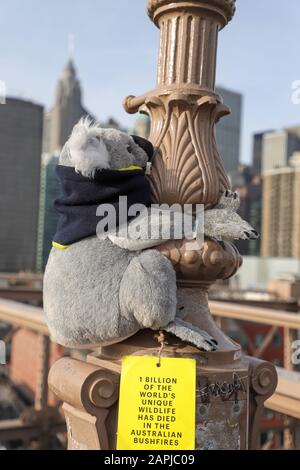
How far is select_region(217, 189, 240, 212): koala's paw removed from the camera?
182cm

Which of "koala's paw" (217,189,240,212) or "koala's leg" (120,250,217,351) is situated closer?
"koala's leg" (120,250,217,351)

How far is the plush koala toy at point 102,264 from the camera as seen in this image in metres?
1.61

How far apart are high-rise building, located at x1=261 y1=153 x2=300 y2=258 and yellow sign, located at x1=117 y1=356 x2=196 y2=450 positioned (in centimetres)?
7745

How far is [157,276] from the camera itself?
160 centimetres

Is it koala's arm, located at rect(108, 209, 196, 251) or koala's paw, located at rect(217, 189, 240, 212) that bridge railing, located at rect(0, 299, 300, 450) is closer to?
koala's paw, located at rect(217, 189, 240, 212)

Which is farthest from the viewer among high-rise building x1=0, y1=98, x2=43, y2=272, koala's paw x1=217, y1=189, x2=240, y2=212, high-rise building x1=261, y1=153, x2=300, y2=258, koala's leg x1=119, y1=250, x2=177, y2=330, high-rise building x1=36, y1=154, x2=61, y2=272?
high-rise building x1=261, y1=153, x2=300, y2=258

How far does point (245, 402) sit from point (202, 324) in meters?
0.28

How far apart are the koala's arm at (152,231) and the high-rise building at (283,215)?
3047 inches

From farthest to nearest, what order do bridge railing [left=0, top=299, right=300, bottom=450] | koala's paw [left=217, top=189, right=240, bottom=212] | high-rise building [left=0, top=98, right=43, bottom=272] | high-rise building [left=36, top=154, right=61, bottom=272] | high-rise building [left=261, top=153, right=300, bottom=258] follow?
high-rise building [left=261, top=153, right=300, bottom=258], high-rise building [left=0, top=98, right=43, bottom=272], bridge railing [left=0, top=299, right=300, bottom=450], high-rise building [left=36, top=154, right=61, bottom=272], koala's paw [left=217, top=189, right=240, bottom=212]

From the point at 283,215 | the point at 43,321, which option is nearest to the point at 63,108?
the point at 283,215

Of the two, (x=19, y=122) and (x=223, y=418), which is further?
(x=19, y=122)

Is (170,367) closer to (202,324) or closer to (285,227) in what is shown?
(202,324)

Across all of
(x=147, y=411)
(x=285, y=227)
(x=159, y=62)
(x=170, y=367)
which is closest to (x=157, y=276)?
(x=170, y=367)

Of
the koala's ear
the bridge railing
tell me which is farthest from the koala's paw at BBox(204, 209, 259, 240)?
the bridge railing
